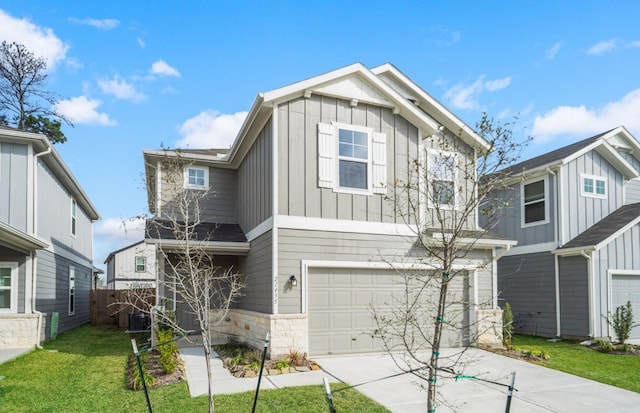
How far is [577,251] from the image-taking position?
42.8ft

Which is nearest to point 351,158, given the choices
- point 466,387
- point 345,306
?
point 345,306

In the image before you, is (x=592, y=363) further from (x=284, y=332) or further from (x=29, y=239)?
(x=29, y=239)

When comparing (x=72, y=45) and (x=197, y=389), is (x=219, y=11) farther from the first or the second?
(x=197, y=389)

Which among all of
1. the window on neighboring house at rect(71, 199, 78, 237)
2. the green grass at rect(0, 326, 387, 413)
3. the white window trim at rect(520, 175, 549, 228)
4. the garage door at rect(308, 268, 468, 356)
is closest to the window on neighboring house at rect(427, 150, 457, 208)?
the green grass at rect(0, 326, 387, 413)

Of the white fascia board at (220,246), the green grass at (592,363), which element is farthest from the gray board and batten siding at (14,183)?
the green grass at (592,363)

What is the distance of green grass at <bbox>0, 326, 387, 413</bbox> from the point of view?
21.3 feet

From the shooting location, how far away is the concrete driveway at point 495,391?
6.61 metres

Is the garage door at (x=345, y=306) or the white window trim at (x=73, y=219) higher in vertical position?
the white window trim at (x=73, y=219)

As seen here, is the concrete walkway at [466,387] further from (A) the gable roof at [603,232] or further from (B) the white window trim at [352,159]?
(A) the gable roof at [603,232]

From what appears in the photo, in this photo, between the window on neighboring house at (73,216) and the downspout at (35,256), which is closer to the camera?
the downspout at (35,256)

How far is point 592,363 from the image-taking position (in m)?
9.77

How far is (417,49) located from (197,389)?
29.0 ft

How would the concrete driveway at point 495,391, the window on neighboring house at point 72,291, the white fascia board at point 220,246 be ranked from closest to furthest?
the concrete driveway at point 495,391 < the white fascia board at point 220,246 < the window on neighboring house at point 72,291

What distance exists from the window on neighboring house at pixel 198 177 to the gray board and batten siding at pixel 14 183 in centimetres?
405
